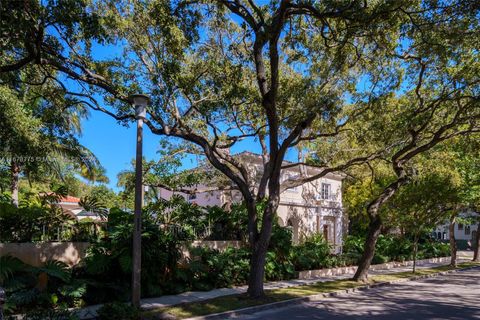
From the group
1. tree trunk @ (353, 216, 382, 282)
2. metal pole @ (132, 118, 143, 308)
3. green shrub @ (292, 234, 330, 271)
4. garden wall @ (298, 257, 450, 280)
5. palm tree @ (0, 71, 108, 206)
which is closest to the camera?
metal pole @ (132, 118, 143, 308)

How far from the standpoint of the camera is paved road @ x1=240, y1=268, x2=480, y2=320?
422 inches

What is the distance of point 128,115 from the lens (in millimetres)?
13461

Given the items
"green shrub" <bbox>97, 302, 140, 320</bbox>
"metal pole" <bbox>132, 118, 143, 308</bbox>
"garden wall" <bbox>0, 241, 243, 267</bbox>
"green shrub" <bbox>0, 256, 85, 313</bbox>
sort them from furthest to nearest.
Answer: "garden wall" <bbox>0, 241, 243, 267</bbox>, "metal pole" <bbox>132, 118, 143, 308</bbox>, "green shrub" <bbox>0, 256, 85, 313</bbox>, "green shrub" <bbox>97, 302, 140, 320</bbox>

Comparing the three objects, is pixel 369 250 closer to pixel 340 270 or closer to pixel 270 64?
pixel 340 270

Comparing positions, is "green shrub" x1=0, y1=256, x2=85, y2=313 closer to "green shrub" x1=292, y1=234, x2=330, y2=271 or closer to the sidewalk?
the sidewalk

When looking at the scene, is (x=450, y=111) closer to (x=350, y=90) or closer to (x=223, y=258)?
(x=350, y=90)

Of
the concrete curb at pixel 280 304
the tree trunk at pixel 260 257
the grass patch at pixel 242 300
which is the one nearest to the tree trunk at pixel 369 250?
the grass patch at pixel 242 300

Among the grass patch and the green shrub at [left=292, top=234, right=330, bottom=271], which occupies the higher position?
the green shrub at [left=292, top=234, right=330, bottom=271]

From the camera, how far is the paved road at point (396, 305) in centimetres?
1073

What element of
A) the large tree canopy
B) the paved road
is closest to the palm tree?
the large tree canopy

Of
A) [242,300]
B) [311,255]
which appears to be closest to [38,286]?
[242,300]

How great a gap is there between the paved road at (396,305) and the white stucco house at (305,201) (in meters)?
11.6

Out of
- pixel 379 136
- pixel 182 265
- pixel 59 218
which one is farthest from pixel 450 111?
pixel 59 218

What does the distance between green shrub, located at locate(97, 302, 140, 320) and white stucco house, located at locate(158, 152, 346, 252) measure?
16318 mm
